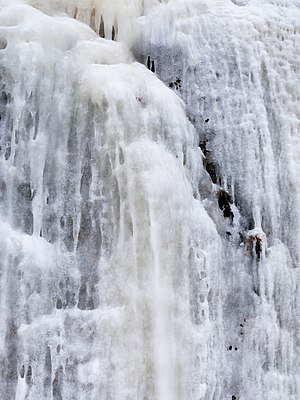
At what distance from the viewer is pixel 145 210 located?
350 centimetres

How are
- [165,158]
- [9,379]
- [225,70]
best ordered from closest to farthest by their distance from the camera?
[9,379], [165,158], [225,70]

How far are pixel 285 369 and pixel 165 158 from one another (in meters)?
1.37

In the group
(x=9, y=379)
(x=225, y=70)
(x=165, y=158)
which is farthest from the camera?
(x=225, y=70)

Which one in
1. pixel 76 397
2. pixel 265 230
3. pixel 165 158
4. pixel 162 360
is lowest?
pixel 76 397

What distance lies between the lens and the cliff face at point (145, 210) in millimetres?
3422

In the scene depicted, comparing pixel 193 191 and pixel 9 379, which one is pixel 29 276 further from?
pixel 193 191

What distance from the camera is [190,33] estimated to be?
4.26 metres

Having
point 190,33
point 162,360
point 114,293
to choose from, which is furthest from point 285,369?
point 190,33

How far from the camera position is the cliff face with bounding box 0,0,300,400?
11.2ft

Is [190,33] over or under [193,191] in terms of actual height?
over

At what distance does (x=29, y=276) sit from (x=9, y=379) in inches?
21.2

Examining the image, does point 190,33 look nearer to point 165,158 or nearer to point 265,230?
point 165,158

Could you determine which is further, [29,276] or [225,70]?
[225,70]

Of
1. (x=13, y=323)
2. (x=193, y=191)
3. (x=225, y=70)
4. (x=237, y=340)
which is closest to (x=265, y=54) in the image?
(x=225, y=70)
